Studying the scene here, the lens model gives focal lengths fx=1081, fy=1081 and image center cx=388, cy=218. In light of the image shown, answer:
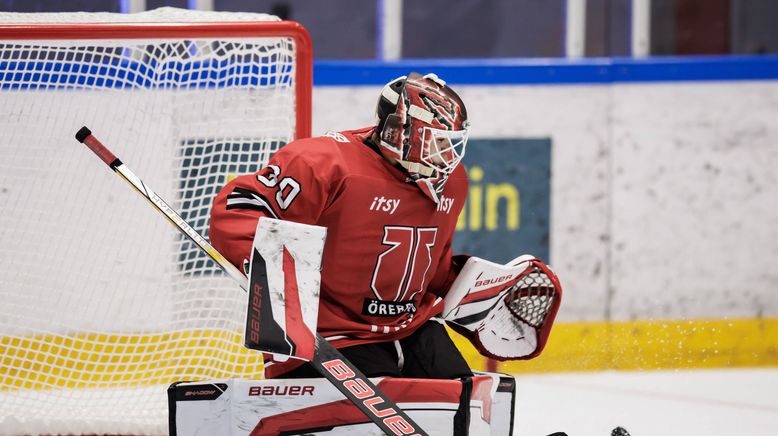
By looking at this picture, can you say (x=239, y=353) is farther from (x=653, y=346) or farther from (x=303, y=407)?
(x=653, y=346)

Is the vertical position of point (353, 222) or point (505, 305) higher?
point (353, 222)

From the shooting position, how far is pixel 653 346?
3959mm

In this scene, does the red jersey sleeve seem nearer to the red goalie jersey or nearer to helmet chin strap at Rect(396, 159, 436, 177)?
the red goalie jersey

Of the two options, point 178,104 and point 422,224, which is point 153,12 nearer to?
point 178,104

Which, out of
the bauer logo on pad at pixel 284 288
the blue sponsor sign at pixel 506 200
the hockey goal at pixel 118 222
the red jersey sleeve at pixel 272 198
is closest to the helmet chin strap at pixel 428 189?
the red jersey sleeve at pixel 272 198

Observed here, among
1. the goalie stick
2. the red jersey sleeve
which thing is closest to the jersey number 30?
the red jersey sleeve

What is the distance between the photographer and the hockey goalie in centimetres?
202

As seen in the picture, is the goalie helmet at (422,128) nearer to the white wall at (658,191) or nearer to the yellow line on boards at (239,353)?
the yellow line on boards at (239,353)

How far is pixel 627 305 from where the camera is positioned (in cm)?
395

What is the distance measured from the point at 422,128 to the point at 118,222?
1.27 meters

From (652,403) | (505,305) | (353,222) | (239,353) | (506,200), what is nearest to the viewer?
(353,222)

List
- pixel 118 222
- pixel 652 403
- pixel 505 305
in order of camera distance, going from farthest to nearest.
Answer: pixel 652 403 < pixel 118 222 < pixel 505 305

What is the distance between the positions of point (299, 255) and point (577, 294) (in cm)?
210

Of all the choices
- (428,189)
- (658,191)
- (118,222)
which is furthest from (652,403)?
(118,222)
